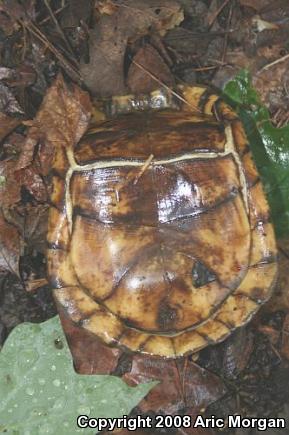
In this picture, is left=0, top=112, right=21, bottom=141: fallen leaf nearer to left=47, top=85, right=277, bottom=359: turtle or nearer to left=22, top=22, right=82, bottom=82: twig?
left=22, top=22, right=82, bottom=82: twig

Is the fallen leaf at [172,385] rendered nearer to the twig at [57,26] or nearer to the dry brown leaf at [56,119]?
the dry brown leaf at [56,119]

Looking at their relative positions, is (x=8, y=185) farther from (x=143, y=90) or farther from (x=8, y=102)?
(x=143, y=90)

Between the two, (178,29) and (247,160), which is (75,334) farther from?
(178,29)

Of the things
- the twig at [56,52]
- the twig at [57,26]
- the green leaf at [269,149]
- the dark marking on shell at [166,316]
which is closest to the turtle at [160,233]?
the dark marking on shell at [166,316]

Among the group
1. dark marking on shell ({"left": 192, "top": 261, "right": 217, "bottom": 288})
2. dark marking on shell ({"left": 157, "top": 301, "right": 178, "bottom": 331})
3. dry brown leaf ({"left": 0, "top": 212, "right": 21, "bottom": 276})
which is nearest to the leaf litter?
dry brown leaf ({"left": 0, "top": 212, "right": 21, "bottom": 276})

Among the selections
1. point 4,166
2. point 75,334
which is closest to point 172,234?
point 75,334

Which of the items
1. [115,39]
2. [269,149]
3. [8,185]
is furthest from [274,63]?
[8,185]
